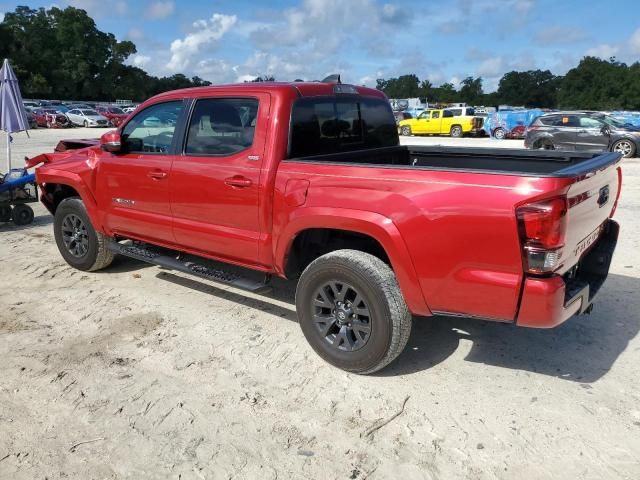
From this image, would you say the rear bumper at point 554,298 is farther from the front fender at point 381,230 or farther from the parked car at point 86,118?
the parked car at point 86,118

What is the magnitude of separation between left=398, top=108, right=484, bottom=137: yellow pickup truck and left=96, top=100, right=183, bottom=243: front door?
27.7 metres

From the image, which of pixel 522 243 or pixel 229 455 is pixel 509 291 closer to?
pixel 522 243

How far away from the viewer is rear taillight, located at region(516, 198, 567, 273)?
280 cm

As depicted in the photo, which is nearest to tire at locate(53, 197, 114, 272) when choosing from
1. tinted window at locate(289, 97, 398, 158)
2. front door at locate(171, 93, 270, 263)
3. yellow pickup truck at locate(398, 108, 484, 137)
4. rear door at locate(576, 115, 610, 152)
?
front door at locate(171, 93, 270, 263)

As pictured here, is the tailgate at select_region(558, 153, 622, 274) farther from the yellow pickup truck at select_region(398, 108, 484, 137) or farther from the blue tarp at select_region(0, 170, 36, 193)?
the yellow pickup truck at select_region(398, 108, 484, 137)

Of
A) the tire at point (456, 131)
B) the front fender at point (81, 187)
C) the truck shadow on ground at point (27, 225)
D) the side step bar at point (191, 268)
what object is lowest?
the tire at point (456, 131)

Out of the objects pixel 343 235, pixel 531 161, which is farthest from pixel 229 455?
pixel 531 161

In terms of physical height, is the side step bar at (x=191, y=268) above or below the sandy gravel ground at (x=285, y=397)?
above

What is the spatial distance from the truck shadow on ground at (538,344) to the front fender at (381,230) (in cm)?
71

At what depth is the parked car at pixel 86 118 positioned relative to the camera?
1569 inches

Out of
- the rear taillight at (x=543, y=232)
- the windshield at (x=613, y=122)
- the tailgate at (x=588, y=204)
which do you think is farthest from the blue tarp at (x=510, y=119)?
the rear taillight at (x=543, y=232)

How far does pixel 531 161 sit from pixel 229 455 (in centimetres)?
328

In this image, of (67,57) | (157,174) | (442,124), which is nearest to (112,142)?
(157,174)

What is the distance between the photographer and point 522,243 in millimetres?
2871
